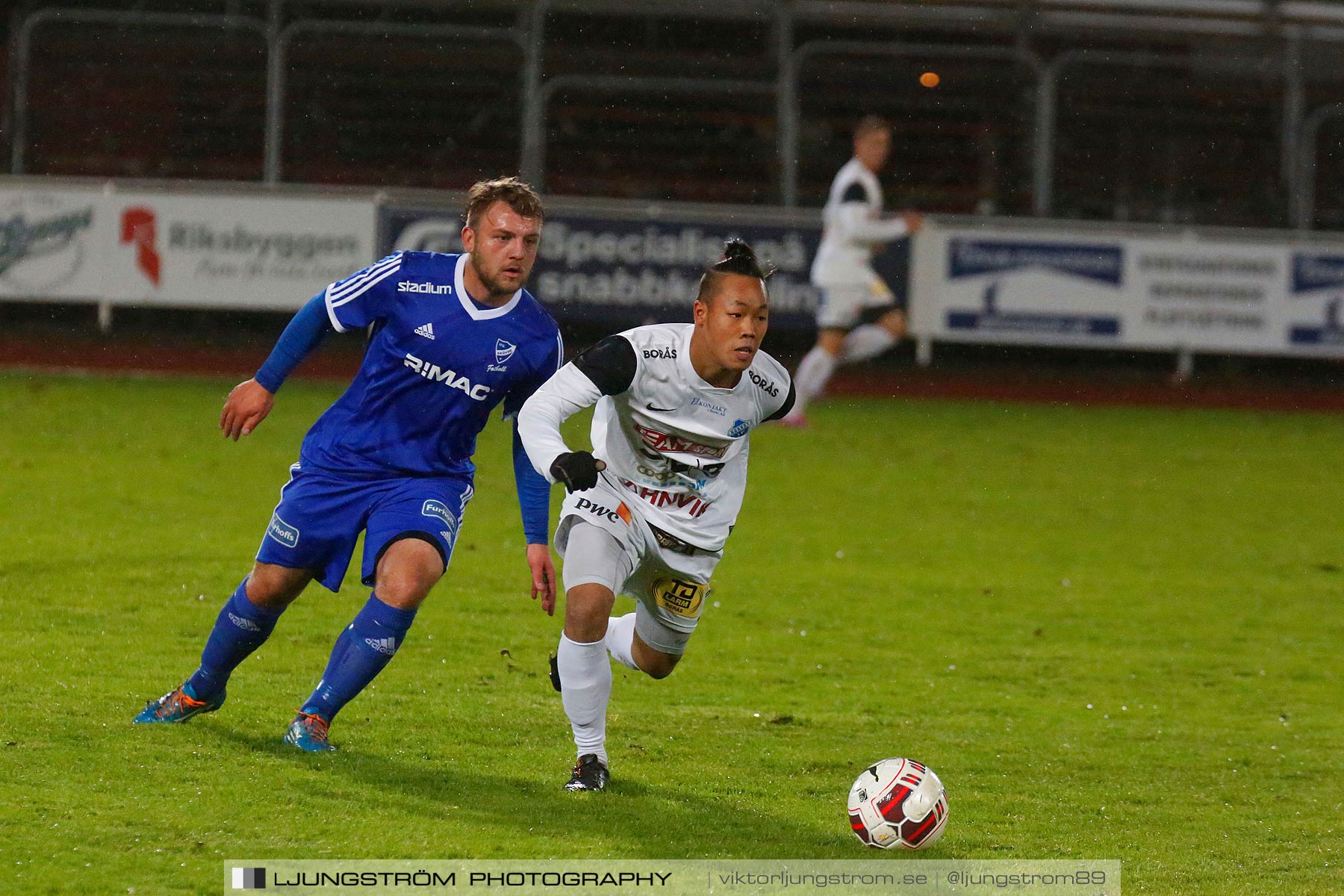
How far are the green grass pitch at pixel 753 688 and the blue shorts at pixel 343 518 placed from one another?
58 centimetres

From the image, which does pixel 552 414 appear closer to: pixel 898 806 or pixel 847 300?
pixel 898 806

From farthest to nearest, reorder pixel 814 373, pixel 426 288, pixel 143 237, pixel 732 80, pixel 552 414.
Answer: pixel 732 80
pixel 143 237
pixel 814 373
pixel 426 288
pixel 552 414

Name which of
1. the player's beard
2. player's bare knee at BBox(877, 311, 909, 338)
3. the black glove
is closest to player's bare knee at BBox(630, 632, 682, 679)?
the black glove

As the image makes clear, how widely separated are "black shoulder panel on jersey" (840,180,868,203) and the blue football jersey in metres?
10.2

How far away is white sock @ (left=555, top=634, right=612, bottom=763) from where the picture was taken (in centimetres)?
497

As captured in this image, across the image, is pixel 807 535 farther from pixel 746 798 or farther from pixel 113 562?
pixel 746 798

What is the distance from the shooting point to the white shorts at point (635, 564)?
197 inches

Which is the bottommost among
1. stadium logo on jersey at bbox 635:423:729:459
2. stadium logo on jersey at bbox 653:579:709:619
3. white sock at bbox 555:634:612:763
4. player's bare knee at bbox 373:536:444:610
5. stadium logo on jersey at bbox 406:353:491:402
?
white sock at bbox 555:634:612:763

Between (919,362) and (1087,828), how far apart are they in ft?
43.2

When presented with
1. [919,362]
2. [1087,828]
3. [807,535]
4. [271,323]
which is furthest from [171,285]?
Answer: [1087,828]

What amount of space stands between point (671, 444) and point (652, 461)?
3.8 inches

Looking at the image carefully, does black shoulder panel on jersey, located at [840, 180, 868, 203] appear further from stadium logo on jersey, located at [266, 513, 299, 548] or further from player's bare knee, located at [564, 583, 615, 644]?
player's bare knee, located at [564, 583, 615, 644]

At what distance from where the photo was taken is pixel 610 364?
16.3 feet

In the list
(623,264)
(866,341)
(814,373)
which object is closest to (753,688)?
(814,373)
